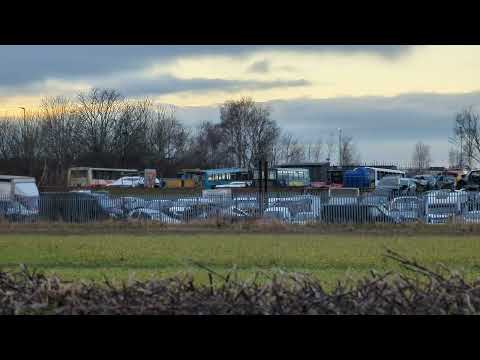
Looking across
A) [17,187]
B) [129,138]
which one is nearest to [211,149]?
[129,138]

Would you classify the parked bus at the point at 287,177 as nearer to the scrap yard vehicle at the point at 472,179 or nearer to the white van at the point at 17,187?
the scrap yard vehicle at the point at 472,179

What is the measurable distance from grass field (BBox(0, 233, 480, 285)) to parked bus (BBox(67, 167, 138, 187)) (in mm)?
42966

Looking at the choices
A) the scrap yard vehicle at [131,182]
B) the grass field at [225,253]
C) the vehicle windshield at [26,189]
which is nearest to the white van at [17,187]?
the vehicle windshield at [26,189]

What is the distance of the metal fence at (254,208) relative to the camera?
99.5 ft

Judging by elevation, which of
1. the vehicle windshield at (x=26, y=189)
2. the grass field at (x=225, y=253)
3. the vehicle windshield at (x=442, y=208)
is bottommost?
the grass field at (x=225, y=253)

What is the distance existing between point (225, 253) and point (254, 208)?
40.5 feet

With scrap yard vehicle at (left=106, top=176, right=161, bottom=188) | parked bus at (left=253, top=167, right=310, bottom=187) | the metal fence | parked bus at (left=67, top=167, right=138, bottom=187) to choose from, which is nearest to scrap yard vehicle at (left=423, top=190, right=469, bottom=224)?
the metal fence

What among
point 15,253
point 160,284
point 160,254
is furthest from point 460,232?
point 160,284

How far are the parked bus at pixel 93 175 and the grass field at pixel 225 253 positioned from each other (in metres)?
43.0

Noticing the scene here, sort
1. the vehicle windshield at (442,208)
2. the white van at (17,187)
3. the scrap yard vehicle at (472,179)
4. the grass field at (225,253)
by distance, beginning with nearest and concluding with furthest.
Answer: the grass field at (225,253) → the vehicle windshield at (442,208) → the white van at (17,187) → the scrap yard vehicle at (472,179)

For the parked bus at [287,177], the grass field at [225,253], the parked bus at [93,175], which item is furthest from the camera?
the parked bus at [93,175]

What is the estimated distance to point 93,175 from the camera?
243 ft

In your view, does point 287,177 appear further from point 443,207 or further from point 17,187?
point 443,207

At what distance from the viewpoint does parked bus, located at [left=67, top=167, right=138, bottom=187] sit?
69812 mm
